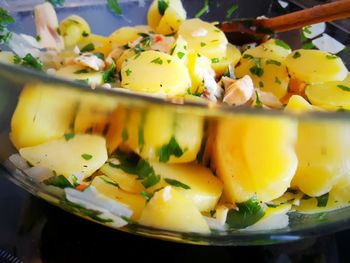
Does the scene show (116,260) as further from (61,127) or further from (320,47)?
(320,47)

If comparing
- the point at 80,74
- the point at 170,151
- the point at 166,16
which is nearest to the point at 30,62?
the point at 80,74

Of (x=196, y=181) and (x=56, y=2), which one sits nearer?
(x=196, y=181)

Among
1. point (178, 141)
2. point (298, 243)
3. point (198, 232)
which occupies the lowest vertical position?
point (298, 243)

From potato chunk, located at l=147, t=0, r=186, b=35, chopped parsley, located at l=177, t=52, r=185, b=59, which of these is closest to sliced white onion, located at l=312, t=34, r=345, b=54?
potato chunk, located at l=147, t=0, r=186, b=35

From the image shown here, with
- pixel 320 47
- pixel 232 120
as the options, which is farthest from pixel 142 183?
pixel 320 47

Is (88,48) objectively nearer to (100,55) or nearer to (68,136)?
(100,55)
